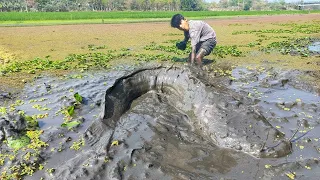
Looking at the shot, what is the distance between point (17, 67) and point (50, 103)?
405 centimetres

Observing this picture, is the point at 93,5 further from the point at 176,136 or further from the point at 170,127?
the point at 176,136

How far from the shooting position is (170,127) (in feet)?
15.7

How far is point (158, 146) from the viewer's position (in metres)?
4.13

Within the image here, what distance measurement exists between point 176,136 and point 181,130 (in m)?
0.21

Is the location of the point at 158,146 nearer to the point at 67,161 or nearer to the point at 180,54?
the point at 67,161

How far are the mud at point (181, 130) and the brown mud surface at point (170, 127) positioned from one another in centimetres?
1

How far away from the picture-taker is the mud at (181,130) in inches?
141

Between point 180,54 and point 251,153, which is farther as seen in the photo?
point 180,54

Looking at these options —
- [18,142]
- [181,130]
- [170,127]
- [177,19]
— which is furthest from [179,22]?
[18,142]

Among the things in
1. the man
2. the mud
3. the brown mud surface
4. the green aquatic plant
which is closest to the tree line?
the man

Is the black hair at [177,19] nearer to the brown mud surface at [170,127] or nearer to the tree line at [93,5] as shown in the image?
the brown mud surface at [170,127]

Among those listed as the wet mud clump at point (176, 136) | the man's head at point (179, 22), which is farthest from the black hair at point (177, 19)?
the wet mud clump at point (176, 136)

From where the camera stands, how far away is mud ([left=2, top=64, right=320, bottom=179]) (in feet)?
11.7

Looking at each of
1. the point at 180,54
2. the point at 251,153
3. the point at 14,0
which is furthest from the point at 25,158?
the point at 14,0
